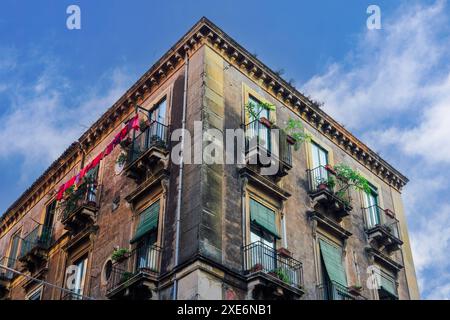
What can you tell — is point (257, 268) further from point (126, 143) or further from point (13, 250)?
point (13, 250)

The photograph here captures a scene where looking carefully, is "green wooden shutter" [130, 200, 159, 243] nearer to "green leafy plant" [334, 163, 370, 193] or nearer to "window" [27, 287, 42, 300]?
"window" [27, 287, 42, 300]

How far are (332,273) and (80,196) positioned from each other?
9.73 meters

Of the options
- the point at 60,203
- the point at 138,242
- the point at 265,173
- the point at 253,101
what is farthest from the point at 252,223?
the point at 60,203

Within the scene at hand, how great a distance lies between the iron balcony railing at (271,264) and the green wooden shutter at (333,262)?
1907 mm

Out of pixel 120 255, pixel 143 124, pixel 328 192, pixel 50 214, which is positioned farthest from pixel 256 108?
pixel 50 214

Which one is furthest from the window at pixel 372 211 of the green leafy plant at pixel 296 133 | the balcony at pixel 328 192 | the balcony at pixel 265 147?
the balcony at pixel 265 147

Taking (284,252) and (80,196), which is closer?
(284,252)

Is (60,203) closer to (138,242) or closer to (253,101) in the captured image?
(138,242)

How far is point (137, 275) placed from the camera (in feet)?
56.9

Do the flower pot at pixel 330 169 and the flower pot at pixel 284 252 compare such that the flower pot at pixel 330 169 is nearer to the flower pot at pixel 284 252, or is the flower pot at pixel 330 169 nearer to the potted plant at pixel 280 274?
the flower pot at pixel 284 252

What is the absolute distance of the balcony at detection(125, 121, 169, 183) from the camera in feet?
66.2

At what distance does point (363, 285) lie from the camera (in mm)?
22516

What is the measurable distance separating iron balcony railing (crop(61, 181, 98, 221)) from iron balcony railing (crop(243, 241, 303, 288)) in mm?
7664

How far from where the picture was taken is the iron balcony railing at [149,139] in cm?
2073
